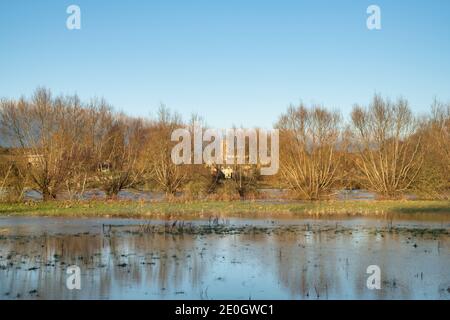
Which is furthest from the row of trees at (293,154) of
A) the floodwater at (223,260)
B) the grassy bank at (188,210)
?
the floodwater at (223,260)

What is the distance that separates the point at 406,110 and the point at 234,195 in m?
15.0

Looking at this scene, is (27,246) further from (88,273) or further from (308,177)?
(308,177)

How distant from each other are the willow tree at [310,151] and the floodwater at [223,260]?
55.2ft

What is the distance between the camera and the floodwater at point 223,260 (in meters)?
10.4

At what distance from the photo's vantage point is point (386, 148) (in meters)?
40.2

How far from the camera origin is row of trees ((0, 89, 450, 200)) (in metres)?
35.6

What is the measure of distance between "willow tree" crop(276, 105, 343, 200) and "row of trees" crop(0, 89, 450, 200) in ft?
0.24
